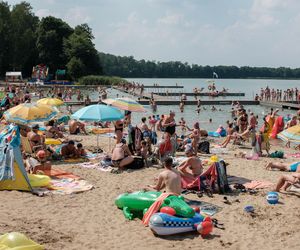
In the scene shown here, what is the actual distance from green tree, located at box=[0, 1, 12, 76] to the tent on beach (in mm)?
60335

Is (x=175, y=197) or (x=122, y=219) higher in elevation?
(x=175, y=197)

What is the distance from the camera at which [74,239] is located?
18.8 feet

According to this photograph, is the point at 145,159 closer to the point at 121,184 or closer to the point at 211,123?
the point at 121,184

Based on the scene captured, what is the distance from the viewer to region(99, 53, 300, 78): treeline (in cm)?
14012

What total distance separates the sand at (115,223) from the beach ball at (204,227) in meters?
0.10

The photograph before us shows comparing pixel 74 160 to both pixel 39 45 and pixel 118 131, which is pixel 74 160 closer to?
pixel 118 131

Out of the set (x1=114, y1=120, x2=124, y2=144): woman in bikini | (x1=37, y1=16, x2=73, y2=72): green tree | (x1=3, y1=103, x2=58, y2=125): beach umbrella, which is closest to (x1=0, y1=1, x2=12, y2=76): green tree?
(x1=37, y1=16, x2=73, y2=72): green tree

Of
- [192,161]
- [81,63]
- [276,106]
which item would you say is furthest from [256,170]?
[81,63]

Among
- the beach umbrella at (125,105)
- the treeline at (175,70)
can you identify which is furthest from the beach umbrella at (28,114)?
the treeline at (175,70)

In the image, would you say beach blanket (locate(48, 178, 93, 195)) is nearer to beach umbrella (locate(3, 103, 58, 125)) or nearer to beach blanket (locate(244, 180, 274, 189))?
beach umbrella (locate(3, 103, 58, 125))

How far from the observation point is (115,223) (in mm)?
6383

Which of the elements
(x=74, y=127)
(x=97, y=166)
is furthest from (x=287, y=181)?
(x=74, y=127)

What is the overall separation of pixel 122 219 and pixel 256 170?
175 inches

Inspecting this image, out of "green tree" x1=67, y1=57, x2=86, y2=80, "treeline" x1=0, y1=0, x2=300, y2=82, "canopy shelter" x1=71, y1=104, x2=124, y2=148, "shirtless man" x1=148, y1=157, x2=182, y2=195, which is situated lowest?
"shirtless man" x1=148, y1=157, x2=182, y2=195
